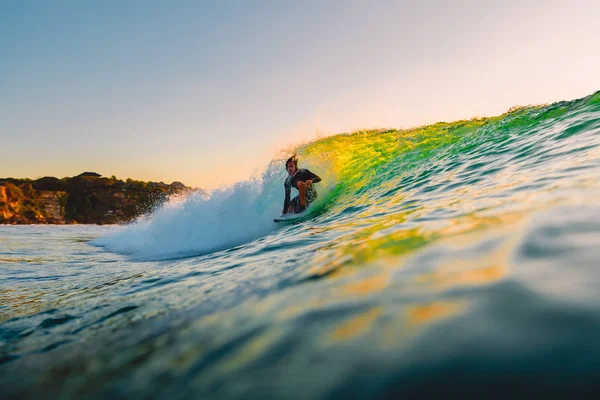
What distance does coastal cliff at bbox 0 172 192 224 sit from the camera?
57.0 metres

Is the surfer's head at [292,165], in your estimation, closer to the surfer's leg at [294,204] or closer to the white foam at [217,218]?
the surfer's leg at [294,204]

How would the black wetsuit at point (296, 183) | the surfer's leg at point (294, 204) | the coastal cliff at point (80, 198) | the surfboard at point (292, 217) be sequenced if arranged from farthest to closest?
1. the coastal cliff at point (80, 198)
2. the surfer's leg at point (294, 204)
3. the black wetsuit at point (296, 183)
4. the surfboard at point (292, 217)

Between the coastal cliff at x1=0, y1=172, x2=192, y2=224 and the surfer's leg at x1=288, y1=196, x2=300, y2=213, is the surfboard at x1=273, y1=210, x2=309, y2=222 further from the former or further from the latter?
the coastal cliff at x1=0, y1=172, x2=192, y2=224

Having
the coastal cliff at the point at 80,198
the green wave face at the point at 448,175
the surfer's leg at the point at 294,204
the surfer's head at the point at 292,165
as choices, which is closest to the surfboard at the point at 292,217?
the surfer's leg at the point at 294,204

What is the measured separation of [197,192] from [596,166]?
10751mm

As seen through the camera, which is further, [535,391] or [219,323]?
[219,323]

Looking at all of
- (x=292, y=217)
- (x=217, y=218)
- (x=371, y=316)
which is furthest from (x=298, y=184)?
(x=371, y=316)

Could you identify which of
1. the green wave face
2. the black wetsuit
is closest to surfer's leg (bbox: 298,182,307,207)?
the black wetsuit

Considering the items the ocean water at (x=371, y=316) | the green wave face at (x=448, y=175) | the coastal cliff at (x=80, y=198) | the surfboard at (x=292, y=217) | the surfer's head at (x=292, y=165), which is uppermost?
the coastal cliff at (x=80, y=198)

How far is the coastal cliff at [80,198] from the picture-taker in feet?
187

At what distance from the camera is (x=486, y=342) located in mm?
1185

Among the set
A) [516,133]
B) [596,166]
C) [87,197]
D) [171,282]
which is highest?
[87,197]

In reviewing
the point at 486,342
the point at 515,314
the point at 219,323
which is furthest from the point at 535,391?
the point at 219,323

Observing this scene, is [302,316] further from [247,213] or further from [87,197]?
[87,197]
